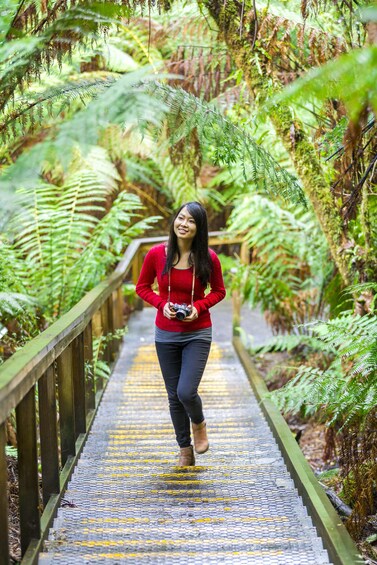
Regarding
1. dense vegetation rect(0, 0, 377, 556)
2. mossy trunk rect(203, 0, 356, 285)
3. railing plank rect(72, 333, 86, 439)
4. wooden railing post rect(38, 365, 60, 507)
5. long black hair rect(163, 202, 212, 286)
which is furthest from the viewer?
mossy trunk rect(203, 0, 356, 285)

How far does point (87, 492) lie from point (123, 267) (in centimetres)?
360

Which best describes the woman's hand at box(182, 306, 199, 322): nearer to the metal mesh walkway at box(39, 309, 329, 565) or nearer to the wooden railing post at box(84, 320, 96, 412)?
the metal mesh walkway at box(39, 309, 329, 565)

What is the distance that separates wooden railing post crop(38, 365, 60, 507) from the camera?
9.84 feet

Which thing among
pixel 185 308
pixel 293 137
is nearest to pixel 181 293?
pixel 185 308

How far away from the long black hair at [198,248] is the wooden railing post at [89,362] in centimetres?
103

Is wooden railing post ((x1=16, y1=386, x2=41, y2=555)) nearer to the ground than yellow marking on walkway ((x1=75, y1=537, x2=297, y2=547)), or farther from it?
farther from it

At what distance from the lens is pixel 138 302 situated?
982cm

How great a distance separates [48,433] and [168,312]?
978 millimetres

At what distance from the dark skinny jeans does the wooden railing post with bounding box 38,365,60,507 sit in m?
0.85

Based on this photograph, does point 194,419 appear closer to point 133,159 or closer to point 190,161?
point 190,161

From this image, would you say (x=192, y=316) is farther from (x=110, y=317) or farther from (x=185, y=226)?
A: (x=110, y=317)

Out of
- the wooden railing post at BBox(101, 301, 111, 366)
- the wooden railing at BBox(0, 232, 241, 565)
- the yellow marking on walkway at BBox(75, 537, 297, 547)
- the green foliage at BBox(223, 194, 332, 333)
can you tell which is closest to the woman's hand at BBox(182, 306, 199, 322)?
the wooden railing at BBox(0, 232, 241, 565)

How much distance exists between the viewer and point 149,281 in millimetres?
4020

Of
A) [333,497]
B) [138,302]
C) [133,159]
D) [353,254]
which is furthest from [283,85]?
[133,159]
